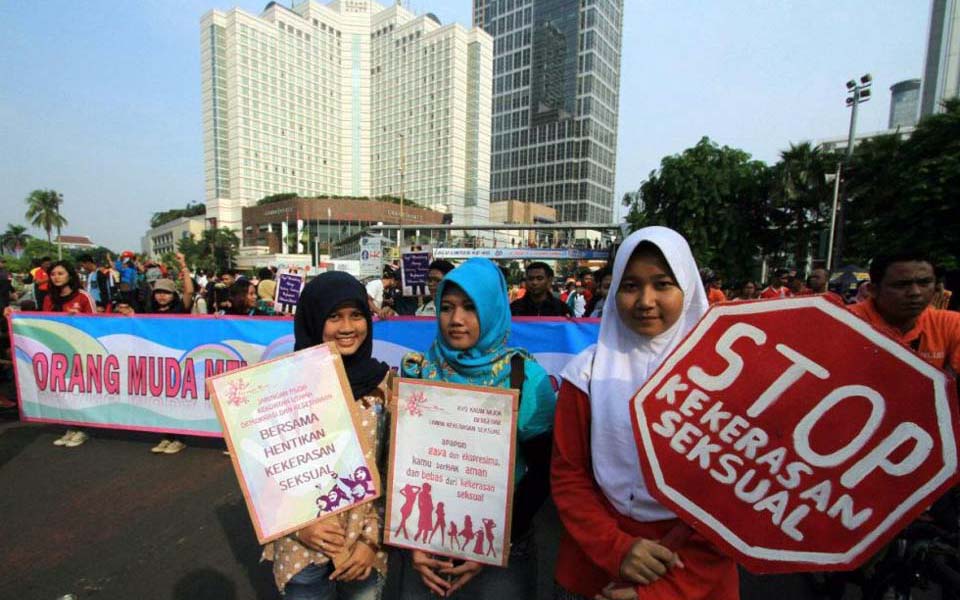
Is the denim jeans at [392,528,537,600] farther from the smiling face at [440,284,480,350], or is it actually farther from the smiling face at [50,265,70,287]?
the smiling face at [50,265,70,287]

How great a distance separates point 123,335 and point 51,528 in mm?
→ 1885

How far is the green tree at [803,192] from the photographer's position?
23.6 m

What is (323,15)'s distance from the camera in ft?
291

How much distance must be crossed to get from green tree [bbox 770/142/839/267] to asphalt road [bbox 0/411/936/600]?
2706cm

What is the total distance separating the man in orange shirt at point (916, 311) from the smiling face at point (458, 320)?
229 cm

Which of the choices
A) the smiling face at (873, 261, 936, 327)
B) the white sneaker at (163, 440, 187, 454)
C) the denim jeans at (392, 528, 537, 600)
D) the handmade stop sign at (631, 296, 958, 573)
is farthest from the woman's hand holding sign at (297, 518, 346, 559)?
the white sneaker at (163, 440, 187, 454)

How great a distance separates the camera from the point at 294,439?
1.45 m

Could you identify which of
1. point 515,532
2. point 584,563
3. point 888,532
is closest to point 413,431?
point 515,532

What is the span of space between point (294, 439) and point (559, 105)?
9438cm

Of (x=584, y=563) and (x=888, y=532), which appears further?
(x=584, y=563)

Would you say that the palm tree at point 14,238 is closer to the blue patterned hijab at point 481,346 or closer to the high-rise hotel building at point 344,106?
the high-rise hotel building at point 344,106

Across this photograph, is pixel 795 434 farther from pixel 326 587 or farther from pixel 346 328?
pixel 326 587

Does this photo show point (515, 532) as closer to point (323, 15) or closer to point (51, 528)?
point (51, 528)

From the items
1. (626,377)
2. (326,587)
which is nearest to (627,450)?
(626,377)
